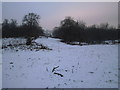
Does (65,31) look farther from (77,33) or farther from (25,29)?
(25,29)

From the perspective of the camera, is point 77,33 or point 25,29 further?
point 25,29

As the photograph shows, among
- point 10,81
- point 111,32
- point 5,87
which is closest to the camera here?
point 5,87

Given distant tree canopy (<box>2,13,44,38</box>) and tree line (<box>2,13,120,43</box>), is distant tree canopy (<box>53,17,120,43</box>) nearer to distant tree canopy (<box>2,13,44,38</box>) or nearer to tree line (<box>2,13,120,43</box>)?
tree line (<box>2,13,120,43</box>)

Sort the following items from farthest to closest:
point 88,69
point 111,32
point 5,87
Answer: point 111,32, point 88,69, point 5,87

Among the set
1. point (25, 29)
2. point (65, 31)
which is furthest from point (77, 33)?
point (25, 29)

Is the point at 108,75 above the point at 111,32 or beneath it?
beneath

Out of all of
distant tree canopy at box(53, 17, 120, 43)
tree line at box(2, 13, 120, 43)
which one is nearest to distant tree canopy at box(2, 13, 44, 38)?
tree line at box(2, 13, 120, 43)

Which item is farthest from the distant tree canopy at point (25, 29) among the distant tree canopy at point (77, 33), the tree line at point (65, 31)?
the distant tree canopy at point (77, 33)

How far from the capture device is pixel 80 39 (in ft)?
173

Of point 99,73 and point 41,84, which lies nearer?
point 41,84

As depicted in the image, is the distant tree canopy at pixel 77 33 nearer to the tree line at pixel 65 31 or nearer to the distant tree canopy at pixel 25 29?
the tree line at pixel 65 31

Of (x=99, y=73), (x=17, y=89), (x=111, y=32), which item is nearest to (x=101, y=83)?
(x=99, y=73)

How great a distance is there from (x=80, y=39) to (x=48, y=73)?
4504 centimetres

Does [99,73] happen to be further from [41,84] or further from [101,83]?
[41,84]
